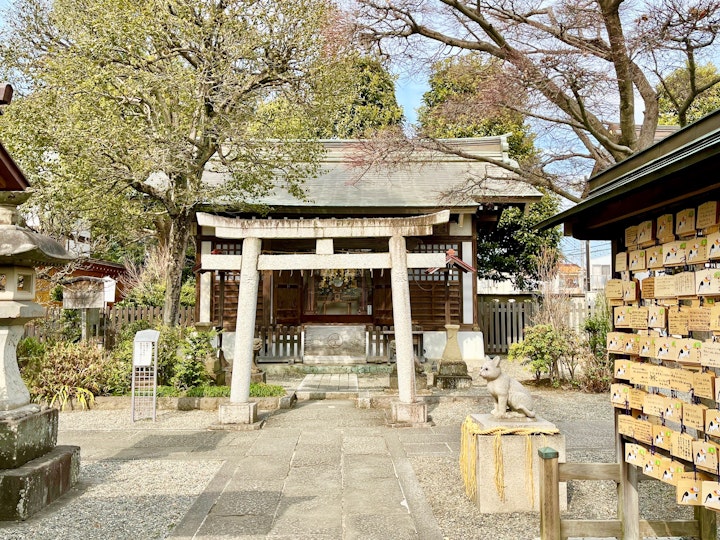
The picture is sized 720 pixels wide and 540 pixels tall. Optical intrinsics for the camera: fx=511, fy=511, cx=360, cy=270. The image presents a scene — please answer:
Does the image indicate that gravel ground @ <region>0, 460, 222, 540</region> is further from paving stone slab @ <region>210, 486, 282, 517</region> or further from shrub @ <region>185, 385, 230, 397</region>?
shrub @ <region>185, 385, 230, 397</region>

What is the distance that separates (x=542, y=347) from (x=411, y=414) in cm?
411

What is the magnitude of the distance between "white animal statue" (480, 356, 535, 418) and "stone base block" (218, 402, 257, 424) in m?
4.00

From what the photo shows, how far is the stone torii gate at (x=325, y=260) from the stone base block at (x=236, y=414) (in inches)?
1.4

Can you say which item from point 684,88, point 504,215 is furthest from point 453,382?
point 504,215

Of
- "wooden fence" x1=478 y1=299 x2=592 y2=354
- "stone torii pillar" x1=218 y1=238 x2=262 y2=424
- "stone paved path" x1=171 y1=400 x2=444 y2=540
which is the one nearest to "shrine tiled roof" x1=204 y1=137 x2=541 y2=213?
"wooden fence" x1=478 y1=299 x2=592 y2=354

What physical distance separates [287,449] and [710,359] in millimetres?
4905

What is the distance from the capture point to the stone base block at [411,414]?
743cm

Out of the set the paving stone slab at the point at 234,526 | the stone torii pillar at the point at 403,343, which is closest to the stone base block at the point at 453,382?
the stone torii pillar at the point at 403,343

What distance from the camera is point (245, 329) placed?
7531mm

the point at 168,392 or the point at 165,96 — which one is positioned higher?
the point at 165,96

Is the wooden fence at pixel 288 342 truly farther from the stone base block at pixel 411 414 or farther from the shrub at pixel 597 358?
the stone base block at pixel 411 414

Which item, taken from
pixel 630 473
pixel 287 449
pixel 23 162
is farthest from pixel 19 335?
pixel 23 162

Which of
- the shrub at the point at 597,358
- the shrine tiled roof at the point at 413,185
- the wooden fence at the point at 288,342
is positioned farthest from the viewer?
the wooden fence at the point at 288,342

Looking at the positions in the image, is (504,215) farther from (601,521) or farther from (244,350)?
(601,521)
